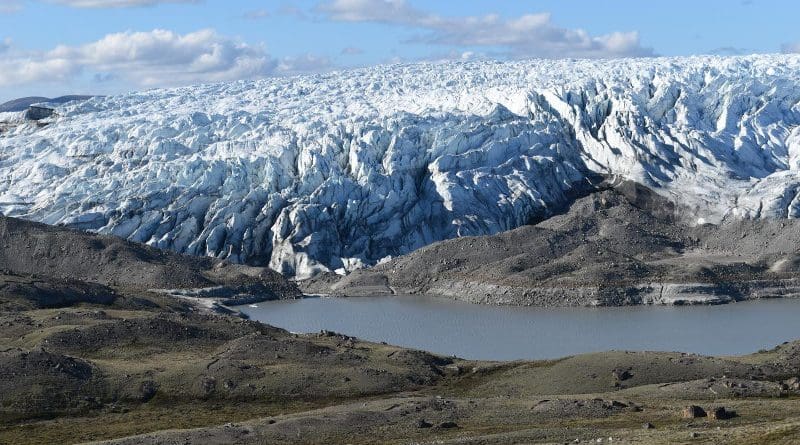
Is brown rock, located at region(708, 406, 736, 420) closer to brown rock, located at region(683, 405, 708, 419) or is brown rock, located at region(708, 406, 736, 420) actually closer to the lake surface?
brown rock, located at region(683, 405, 708, 419)

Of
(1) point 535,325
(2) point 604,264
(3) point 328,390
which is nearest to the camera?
(3) point 328,390

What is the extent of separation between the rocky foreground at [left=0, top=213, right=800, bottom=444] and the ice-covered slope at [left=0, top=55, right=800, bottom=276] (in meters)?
43.6

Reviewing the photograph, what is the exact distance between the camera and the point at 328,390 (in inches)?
2325

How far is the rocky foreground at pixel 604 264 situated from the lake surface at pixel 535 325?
230cm

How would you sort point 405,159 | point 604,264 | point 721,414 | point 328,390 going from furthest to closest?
point 405,159
point 604,264
point 328,390
point 721,414

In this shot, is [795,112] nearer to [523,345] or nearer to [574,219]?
[574,219]

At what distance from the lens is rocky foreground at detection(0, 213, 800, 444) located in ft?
149

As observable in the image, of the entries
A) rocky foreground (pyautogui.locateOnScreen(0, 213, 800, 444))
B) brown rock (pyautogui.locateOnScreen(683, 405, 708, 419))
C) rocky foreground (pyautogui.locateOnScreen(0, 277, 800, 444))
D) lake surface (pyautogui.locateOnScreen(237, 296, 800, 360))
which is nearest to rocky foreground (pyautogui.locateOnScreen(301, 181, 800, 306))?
lake surface (pyautogui.locateOnScreen(237, 296, 800, 360))

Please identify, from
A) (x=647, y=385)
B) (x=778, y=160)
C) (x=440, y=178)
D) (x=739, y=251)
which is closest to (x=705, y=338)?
(x=647, y=385)

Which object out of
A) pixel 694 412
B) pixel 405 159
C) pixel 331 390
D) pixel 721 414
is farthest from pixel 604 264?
pixel 721 414

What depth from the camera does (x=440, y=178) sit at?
127250 millimetres

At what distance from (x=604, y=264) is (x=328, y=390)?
51785 mm

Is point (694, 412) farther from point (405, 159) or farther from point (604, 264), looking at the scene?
point (405, 159)

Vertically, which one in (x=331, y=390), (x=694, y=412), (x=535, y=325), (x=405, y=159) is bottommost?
(x=535, y=325)
